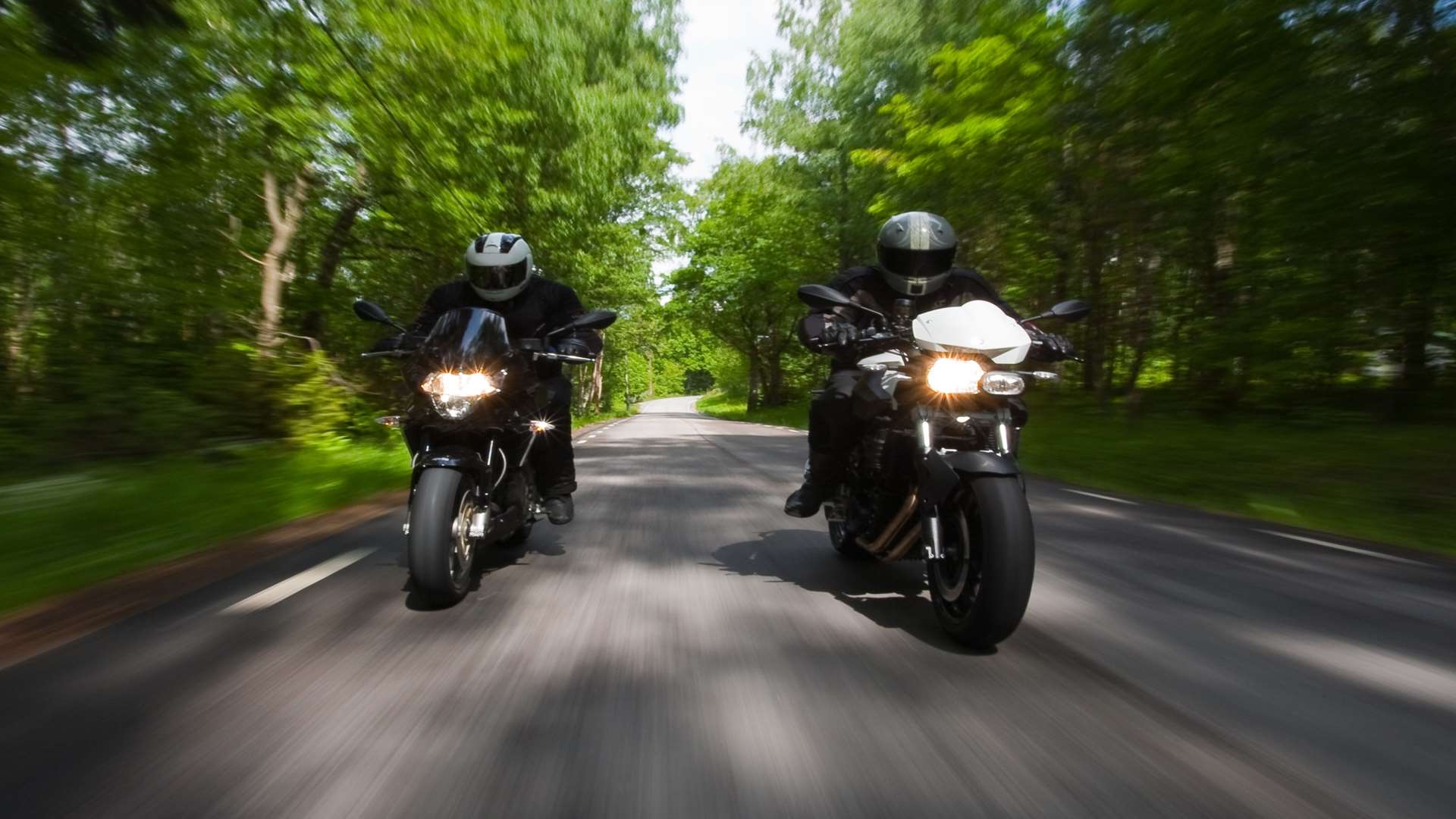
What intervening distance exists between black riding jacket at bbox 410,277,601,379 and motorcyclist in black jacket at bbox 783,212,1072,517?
4.25 feet

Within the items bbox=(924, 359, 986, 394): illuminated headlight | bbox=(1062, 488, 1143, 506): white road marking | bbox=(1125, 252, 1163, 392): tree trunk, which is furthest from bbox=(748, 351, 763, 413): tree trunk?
bbox=(924, 359, 986, 394): illuminated headlight

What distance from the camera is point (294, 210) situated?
39.1 ft

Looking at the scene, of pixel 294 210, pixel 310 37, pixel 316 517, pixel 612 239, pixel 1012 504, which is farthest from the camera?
pixel 612 239

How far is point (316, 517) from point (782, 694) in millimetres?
5157

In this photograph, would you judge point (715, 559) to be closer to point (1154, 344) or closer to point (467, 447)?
point (467, 447)

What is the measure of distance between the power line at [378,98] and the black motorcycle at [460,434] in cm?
722

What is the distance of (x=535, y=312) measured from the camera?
4.82m

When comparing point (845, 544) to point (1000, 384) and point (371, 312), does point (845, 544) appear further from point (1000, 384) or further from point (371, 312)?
point (371, 312)

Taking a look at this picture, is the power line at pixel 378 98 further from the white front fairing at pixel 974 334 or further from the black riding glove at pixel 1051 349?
the black riding glove at pixel 1051 349

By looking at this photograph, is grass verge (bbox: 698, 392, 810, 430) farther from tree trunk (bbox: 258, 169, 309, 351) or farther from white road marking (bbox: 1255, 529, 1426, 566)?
white road marking (bbox: 1255, 529, 1426, 566)

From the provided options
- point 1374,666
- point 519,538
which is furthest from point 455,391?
point 1374,666

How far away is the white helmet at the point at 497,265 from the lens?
14.4 feet

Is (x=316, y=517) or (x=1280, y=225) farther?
(x=1280, y=225)

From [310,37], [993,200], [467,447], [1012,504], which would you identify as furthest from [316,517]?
[993,200]
